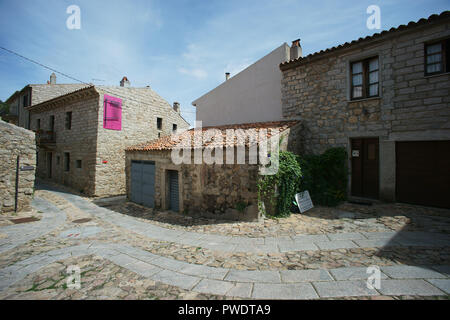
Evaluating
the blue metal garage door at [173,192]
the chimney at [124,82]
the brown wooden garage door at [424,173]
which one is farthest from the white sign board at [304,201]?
the chimney at [124,82]

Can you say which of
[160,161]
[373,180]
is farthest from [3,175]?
[373,180]

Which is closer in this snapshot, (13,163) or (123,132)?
(13,163)

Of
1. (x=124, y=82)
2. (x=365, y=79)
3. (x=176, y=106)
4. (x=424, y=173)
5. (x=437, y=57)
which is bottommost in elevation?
(x=424, y=173)

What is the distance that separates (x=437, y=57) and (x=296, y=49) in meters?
5.32

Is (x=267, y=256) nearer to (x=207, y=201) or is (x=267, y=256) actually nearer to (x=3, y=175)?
(x=207, y=201)

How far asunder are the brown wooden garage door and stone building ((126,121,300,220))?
12.2 feet

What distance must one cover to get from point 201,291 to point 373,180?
7539 mm

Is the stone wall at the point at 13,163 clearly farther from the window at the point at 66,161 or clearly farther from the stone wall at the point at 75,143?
the window at the point at 66,161

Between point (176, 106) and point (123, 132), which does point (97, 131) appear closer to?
point (123, 132)

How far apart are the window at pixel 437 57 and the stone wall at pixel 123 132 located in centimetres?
1479

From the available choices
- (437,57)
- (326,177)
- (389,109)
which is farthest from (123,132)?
(437,57)

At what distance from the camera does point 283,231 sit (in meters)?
5.30

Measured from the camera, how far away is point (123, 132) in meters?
12.7

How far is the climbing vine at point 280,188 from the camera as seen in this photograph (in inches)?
244
